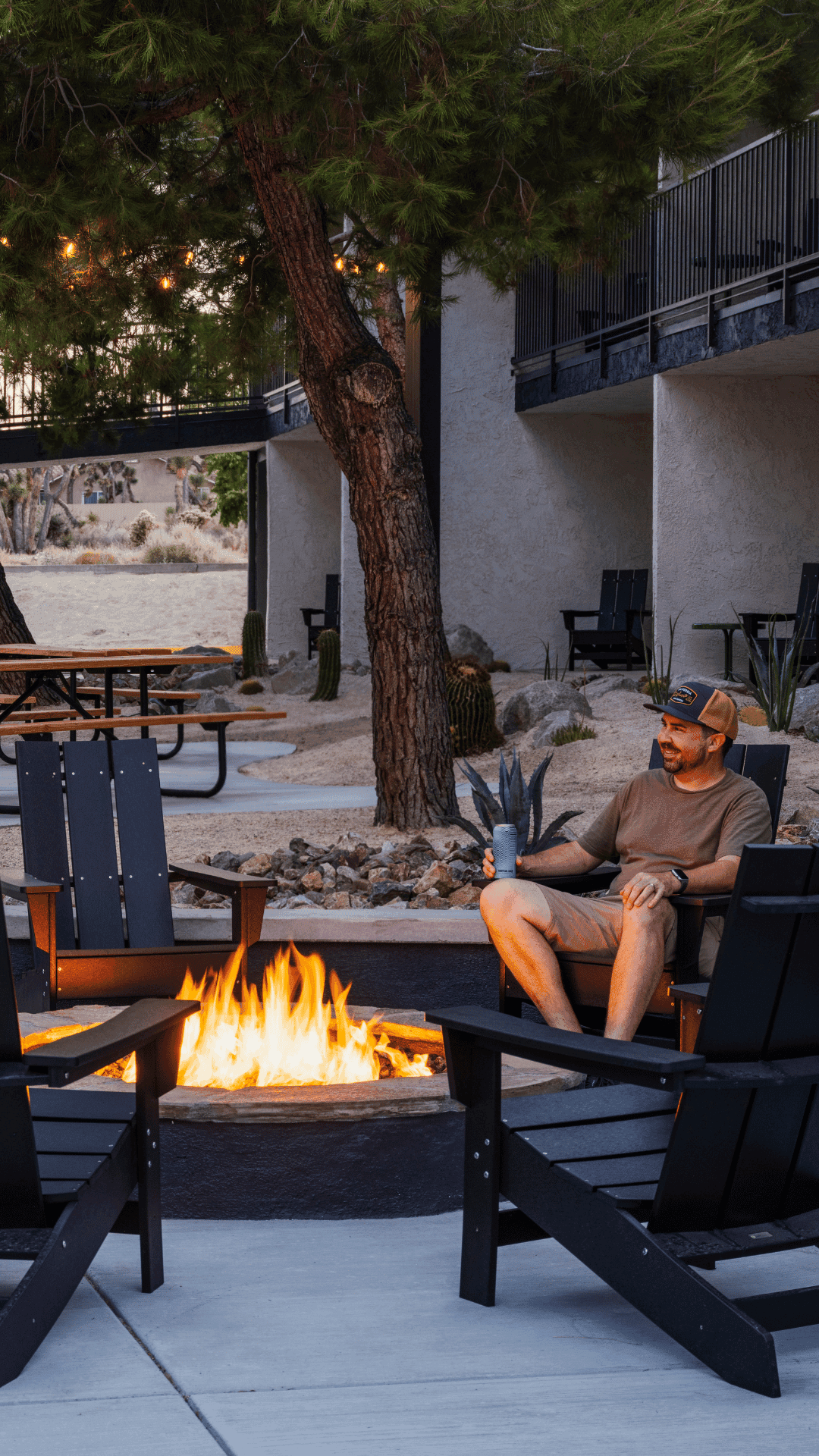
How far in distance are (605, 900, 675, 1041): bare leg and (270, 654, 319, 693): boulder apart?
12.9 m

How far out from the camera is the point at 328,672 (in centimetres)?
1468

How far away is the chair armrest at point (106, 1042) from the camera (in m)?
1.99

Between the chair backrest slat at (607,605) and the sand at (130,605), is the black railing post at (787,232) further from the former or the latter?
the sand at (130,605)

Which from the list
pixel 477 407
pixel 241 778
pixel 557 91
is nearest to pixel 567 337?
pixel 477 407

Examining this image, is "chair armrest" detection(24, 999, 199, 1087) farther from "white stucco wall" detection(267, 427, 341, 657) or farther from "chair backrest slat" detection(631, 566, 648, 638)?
"white stucco wall" detection(267, 427, 341, 657)

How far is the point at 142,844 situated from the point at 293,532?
1786 centimetres

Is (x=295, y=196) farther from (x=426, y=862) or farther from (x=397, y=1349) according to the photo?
(x=397, y=1349)

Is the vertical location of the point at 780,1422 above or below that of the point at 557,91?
below

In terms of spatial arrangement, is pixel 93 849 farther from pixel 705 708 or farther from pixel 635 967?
pixel 705 708

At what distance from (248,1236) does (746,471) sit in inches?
452

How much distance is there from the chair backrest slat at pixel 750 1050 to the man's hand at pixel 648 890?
985 mm

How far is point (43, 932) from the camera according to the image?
3.46 m

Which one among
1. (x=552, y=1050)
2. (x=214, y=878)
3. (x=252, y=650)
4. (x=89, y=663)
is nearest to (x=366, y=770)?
(x=89, y=663)

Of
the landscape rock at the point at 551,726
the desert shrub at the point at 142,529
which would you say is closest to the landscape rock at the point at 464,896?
the landscape rock at the point at 551,726
